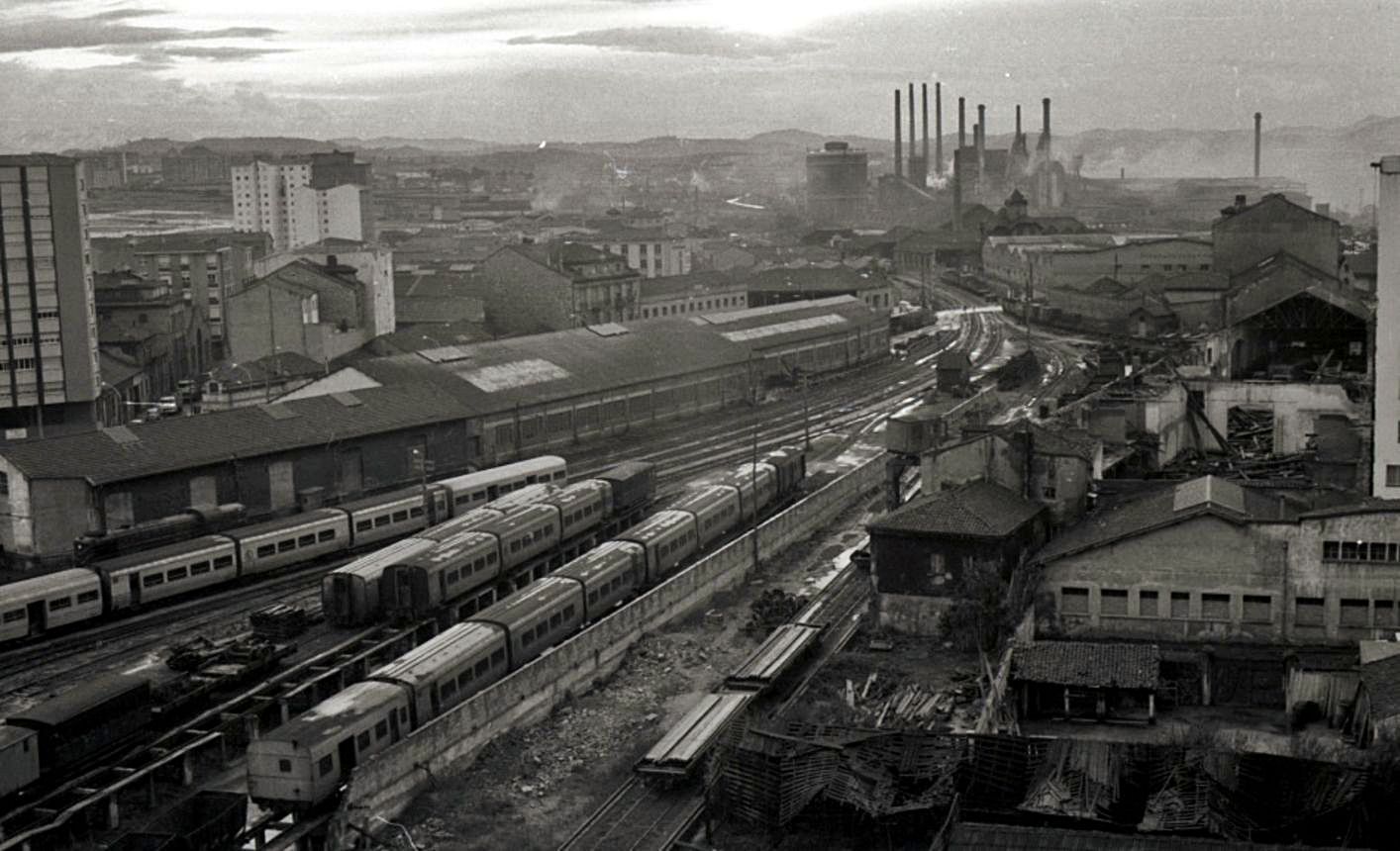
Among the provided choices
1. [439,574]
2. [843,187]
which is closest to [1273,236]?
[439,574]

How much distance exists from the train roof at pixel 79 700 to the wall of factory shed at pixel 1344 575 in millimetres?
20038

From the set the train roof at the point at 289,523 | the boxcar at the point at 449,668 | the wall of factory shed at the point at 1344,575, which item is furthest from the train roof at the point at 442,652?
the wall of factory shed at the point at 1344,575

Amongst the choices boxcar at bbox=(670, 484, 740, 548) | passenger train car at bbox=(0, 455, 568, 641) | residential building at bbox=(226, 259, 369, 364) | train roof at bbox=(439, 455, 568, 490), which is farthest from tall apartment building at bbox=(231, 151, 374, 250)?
boxcar at bbox=(670, 484, 740, 548)

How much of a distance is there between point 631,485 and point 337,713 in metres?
17.8

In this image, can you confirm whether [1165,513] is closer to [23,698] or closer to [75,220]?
[23,698]

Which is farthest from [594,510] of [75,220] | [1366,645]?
[75,220]

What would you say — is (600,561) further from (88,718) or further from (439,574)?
(88,718)

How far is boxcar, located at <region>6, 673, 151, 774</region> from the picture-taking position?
2258 centimetres

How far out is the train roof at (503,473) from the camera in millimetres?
39000

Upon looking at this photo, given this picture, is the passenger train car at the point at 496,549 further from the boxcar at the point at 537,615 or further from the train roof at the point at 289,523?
the train roof at the point at 289,523

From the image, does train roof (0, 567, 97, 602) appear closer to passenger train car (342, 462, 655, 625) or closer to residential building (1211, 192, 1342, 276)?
passenger train car (342, 462, 655, 625)

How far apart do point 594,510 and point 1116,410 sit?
14.1m

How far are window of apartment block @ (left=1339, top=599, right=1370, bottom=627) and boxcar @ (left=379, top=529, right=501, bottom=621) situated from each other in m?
17.0

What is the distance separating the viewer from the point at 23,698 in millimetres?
26297
